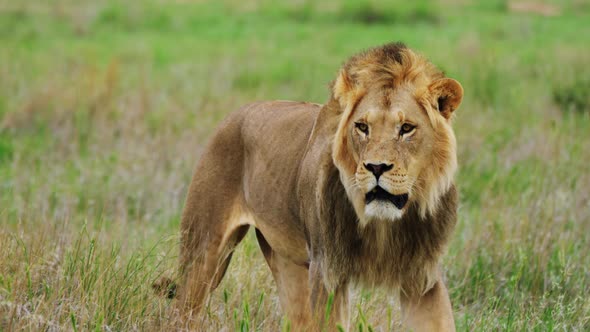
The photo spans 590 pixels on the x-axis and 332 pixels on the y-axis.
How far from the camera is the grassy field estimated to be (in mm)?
4336

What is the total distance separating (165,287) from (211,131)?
15.4 feet

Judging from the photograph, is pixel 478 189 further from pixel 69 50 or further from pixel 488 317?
pixel 69 50

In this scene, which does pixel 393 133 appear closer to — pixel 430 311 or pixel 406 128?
pixel 406 128

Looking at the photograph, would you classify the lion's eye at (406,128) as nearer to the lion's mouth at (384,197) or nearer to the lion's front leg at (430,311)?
the lion's mouth at (384,197)

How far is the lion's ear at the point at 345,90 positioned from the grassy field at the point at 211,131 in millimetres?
696

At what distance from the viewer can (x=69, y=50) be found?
1384 cm

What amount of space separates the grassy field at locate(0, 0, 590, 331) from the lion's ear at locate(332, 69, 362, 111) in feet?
2.28

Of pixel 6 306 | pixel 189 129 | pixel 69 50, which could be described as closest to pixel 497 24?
pixel 69 50

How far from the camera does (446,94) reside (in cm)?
367

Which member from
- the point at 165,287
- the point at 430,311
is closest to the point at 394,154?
the point at 430,311

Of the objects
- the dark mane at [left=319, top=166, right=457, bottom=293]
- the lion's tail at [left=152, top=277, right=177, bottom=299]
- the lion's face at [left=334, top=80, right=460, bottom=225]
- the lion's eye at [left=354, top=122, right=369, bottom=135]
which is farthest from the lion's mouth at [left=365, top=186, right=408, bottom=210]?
the lion's tail at [left=152, top=277, right=177, bottom=299]

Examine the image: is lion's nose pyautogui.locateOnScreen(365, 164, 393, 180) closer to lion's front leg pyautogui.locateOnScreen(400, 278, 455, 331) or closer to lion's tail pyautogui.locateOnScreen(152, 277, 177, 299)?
lion's front leg pyautogui.locateOnScreen(400, 278, 455, 331)

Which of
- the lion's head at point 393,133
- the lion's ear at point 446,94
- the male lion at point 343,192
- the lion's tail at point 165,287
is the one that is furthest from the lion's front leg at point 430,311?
the lion's tail at point 165,287

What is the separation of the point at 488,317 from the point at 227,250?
1124 millimetres
